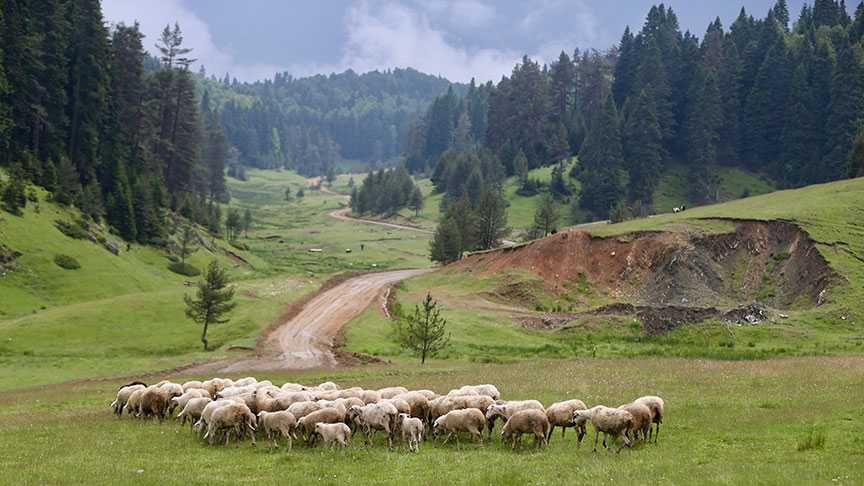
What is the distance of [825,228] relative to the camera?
60938 mm

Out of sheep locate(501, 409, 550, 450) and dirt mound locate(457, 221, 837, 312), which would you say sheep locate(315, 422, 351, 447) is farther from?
dirt mound locate(457, 221, 837, 312)

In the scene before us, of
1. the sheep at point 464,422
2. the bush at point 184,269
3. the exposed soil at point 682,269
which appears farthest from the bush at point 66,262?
the sheep at point 464,422

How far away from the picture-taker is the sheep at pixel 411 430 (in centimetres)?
2066

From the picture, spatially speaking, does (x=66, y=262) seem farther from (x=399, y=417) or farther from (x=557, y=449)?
(x=557, y=449)

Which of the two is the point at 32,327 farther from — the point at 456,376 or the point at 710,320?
the point at 710,320

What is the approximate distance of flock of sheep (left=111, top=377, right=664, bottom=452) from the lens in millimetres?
20297

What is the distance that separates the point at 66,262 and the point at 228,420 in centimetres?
5200

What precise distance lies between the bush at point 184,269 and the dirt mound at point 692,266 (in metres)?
35.1

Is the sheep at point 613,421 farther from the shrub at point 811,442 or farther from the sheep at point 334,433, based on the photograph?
the sheep at point 334,433

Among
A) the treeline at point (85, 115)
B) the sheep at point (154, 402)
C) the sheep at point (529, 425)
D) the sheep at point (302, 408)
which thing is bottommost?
the sheep at point (154, 402)

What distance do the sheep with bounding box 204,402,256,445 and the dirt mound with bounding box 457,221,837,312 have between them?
40135 mm

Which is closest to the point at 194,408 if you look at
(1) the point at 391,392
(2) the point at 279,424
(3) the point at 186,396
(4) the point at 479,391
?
(3) the point at 186,396

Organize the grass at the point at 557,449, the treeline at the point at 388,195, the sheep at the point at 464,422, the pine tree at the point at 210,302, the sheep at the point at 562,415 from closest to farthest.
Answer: the grass at the point at 557,449, the sheep at the point at 562,415, the sheep at the point at 464,422, the pine tree at the point at 210,302, the treeline at the point at 388,195

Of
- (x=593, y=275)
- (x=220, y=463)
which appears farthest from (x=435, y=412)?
(x=593, y=275)
